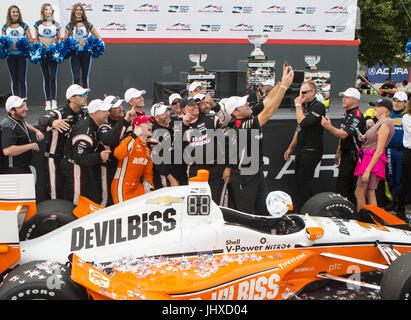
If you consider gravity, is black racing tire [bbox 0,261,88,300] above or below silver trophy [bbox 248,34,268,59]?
below

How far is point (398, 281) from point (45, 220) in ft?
10.2

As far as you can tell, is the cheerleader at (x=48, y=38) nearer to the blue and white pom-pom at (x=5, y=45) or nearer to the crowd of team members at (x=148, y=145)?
the blue and white pom-pom at (x=5, y=45)

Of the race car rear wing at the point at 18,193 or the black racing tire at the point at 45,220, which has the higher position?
the race car rear wing at the point at 18,193

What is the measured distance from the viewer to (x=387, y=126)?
5.95 meters

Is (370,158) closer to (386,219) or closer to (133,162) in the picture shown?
(386,219)

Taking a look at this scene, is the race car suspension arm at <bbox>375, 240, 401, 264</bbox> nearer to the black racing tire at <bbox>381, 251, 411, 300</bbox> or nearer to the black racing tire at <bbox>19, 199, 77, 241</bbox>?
the black racing tire at <bbox>381, 251, 411, 300</bbox>

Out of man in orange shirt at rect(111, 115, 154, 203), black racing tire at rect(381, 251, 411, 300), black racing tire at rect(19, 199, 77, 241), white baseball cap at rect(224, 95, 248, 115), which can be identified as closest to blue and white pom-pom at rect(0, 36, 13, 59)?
man in orange shirt at rect(111, 115, 154, 203)

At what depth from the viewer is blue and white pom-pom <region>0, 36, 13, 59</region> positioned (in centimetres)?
727

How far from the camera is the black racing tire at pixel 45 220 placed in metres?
4.42

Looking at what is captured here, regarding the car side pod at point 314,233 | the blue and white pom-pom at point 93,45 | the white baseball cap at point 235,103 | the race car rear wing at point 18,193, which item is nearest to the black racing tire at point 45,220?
the race car rear wing at point 18,193

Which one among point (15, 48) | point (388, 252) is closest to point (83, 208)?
point (388, 252)

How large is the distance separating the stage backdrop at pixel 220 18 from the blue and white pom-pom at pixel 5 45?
8.40 ft

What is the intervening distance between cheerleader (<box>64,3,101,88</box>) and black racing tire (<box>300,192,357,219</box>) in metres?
4.70

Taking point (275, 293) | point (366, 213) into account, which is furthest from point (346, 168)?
point (275, 293)
